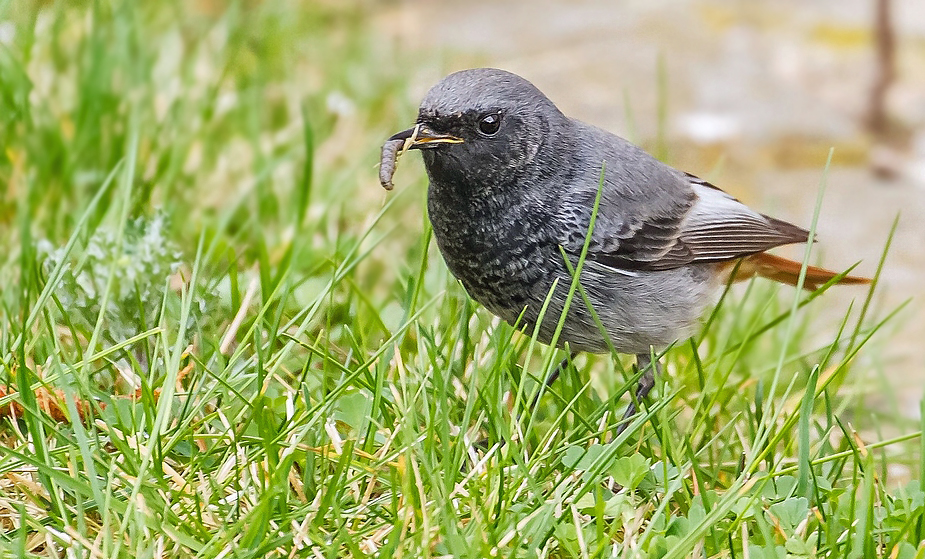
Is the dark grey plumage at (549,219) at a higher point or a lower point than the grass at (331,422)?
higher

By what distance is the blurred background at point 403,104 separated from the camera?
472cm

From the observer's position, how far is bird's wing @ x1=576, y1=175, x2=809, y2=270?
3625mm

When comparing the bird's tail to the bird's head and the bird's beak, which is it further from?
the bird's beak

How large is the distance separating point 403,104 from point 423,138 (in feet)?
6.99

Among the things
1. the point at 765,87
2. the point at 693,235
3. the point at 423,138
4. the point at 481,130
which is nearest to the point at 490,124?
the point at 481,130

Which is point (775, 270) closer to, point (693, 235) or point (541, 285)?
point (693, 235)

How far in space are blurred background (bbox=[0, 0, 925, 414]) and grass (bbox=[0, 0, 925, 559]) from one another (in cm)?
11

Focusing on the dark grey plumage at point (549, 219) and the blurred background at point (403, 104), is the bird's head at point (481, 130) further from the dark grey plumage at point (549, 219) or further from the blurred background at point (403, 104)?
the blurred background at point (403, 104)

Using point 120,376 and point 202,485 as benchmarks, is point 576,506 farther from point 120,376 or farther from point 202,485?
point 120,376

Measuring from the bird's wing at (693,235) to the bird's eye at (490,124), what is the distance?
480 mm

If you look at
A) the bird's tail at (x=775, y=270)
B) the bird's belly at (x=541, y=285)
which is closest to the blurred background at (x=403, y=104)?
the bird's tail at (x=775, y=270)

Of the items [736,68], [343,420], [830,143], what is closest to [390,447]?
[343,420]

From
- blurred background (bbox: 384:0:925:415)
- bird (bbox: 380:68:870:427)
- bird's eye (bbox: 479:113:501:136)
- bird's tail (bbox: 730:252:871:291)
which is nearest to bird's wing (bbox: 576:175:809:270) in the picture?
bird (bbox: 380:68:870:427)

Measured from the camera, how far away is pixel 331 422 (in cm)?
298
